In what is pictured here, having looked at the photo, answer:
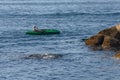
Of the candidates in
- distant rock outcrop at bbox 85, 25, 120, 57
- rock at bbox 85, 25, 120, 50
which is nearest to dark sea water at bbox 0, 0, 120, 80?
distant rock outcrop at bbox 85, 25, 120, 57

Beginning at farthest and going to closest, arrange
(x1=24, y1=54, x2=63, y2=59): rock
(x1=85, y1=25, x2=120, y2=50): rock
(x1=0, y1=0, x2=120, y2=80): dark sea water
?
1. (x1=85, y1=25, x2=120, y2=50): rock
2. (x1=24, y1=54, x2=63, y2=59): rock
3. (x1=0, y1=0, x2=120, y2=80): dark sea water

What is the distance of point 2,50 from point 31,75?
46.3ft

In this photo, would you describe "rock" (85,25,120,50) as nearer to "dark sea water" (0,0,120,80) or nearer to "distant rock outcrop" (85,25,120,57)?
"distant rock outcrop" (85,25,120,57)

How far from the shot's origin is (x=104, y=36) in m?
59.6

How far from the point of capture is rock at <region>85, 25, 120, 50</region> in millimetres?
58156

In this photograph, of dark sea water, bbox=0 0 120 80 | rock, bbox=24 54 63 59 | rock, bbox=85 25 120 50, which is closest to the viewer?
dark sea water, bbox=0 0 120 80

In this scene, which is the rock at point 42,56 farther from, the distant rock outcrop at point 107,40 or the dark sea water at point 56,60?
the distant rock outcrop at point 107,40

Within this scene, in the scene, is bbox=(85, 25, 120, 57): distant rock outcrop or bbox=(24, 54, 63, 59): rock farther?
bbox=(85, 25, 120, 57): distant rock outcrop

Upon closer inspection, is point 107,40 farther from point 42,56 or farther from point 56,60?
point 42,56

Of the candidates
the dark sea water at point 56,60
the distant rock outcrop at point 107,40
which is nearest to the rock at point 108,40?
the distant rock outcrop at point 107,40

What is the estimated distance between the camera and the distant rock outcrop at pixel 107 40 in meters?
58.2

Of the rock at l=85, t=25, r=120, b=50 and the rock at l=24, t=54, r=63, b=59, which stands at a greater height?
the rock at l=85, t=25, r=120, b=50

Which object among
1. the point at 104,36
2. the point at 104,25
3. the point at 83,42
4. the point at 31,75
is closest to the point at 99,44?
the point at 104,36

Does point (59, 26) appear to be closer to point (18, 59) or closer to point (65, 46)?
point (65, 46)
